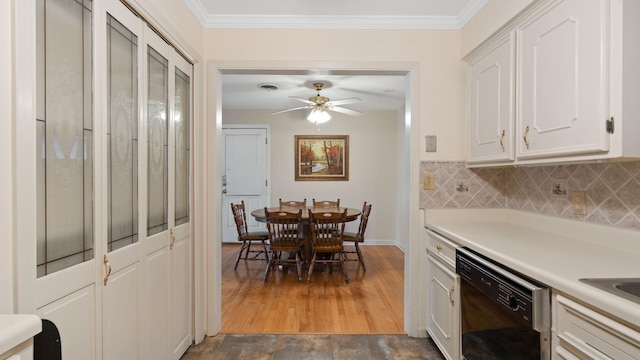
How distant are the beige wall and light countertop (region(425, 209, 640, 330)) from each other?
0.55m

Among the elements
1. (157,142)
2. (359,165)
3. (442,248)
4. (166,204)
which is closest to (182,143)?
(157,142)

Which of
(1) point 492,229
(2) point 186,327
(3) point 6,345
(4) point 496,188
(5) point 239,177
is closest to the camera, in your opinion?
(3) point 6,345

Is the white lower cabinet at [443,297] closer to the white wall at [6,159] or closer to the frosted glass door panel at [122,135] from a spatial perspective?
the frosted glass door panel at [122,135]

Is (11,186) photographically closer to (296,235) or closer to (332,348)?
(332,348)

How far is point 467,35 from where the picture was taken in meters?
2.34

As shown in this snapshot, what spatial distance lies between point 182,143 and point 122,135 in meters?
0.67

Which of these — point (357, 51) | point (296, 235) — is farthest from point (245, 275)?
point (357, 51)

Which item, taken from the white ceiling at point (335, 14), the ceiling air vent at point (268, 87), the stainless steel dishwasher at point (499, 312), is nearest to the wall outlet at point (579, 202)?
the stainless steel dishwasher at point (499, 312)

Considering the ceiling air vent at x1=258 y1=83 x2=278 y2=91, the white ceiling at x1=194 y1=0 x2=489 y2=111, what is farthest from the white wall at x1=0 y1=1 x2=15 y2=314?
the ceiling air vent at x1=258 y1=83 x2=278 y2=91

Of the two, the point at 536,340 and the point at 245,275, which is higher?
the point at 536,340

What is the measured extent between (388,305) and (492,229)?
1.41 meters

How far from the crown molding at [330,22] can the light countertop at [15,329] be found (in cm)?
219

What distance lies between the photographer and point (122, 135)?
1.48m

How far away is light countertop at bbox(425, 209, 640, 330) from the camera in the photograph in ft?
3.33
